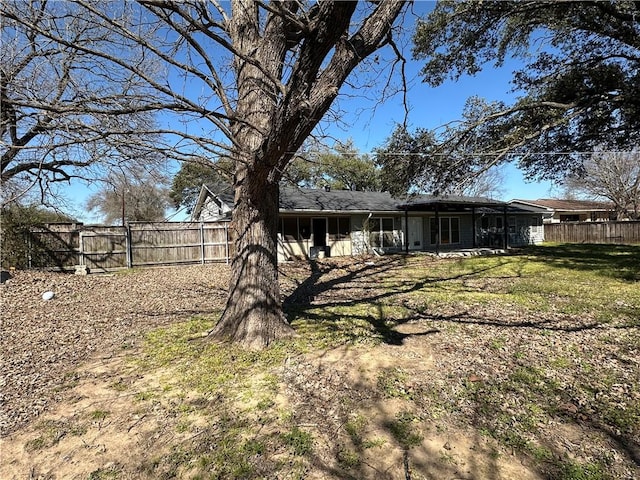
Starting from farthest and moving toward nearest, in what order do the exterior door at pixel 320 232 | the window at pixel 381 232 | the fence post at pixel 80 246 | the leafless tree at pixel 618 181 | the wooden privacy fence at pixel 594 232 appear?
the leafless tree at pixel 618 181 → the wooden privacy fence at pixel 594 232 → the window at pixel 381 232 → the exterior door at pixel 320 232 → the fence post at pixel 80 246

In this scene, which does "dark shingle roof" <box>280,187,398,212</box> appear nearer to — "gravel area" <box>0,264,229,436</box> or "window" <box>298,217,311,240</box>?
"window" <box>298,217,311,240</box>

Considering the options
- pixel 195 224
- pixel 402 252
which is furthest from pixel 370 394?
pixel 402 252

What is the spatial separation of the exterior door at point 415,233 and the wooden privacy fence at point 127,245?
10208 mm

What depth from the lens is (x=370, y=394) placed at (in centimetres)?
348

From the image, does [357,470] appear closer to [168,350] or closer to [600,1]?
[168,350]

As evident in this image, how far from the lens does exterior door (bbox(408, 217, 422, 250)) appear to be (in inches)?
770

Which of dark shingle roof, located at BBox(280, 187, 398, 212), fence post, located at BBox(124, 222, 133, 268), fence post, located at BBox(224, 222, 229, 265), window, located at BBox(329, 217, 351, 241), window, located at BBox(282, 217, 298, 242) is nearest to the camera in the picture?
fence post, located at BBox(124, 222, 133, 268)

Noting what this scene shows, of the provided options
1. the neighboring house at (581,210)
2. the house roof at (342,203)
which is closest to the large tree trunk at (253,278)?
the house roof at (342,203)

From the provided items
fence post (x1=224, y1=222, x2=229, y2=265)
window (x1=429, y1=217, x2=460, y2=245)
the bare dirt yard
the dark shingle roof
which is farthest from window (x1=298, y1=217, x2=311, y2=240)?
the bare dirt yard

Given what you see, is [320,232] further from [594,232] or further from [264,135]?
[594,232]

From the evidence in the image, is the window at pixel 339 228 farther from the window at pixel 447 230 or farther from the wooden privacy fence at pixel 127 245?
the window at pixel 447 230

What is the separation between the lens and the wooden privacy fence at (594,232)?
25.1 m

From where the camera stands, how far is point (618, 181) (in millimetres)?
29172

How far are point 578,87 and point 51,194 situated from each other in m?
16.0
